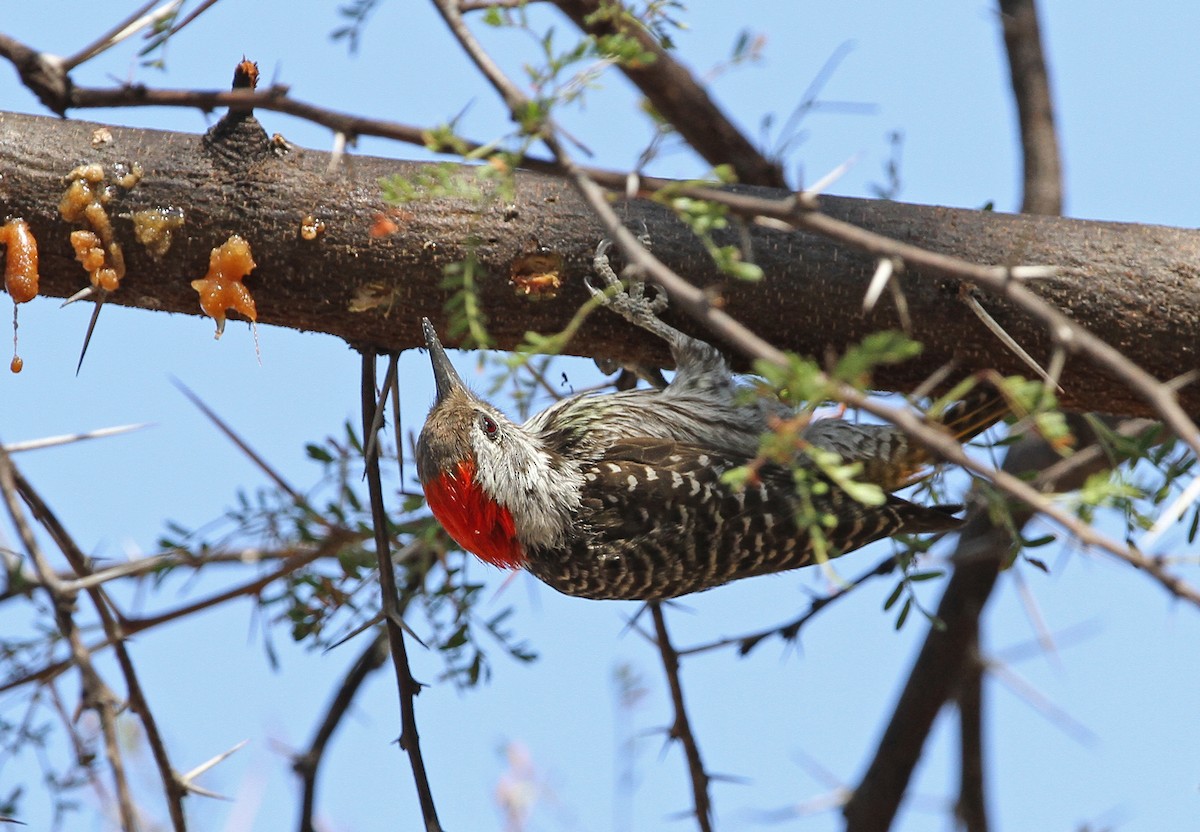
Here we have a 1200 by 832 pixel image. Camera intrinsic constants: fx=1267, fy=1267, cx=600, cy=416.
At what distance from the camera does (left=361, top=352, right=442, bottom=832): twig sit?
8.13 ft

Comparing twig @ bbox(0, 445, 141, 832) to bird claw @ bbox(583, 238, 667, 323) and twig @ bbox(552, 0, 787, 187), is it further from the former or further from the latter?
twig @ bbox(552, 0, 787, 187)

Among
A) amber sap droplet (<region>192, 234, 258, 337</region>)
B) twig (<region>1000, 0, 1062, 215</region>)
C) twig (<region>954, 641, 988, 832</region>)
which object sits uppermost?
twig (<region>1000, 0, 1062, 215</region>)

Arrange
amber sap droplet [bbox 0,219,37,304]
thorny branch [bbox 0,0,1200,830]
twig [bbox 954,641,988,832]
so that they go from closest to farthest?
1. thorny branch [bbox 0,0,1200,830]
2. amber sap droplet [bbox 0,219,37,304]
3. twig [bbox 954,641,988,832]

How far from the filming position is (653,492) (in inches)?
134

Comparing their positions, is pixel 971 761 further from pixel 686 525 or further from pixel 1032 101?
pixel 1032 101

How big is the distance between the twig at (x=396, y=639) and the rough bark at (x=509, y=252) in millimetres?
241

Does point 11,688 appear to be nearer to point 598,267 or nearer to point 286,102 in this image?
point 598,267

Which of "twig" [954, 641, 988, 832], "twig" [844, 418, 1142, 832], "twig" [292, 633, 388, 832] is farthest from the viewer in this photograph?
"twig" [954, 641, 988, 832]

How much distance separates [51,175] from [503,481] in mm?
1380

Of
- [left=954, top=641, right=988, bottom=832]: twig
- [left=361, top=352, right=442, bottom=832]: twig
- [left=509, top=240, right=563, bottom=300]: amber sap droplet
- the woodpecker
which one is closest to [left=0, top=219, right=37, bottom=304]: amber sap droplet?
[left=361, top=352, right=442, bottom=832]: twig

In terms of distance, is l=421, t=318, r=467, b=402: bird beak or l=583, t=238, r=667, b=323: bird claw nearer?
l=583, t=238, r=667, b=323: bird claw

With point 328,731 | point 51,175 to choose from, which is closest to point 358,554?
point 328,731

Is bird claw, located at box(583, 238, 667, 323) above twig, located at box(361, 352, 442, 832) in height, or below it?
above

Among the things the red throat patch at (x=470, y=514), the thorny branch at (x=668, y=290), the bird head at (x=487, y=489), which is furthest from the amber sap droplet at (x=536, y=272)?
the red throat patch at (x=470, y=514)
